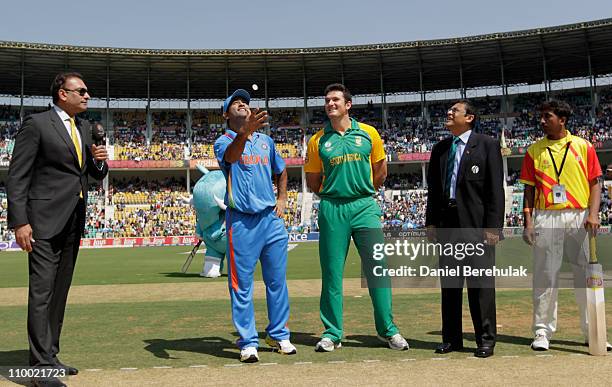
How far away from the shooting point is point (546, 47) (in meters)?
42.4

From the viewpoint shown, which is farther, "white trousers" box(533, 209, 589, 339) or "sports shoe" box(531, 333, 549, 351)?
"white trousers" box(533, 209, 589, 339)

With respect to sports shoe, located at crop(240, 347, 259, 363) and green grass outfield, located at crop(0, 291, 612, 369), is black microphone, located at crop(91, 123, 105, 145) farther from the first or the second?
sports shoe, located at crop(240, 347, 259, 363)

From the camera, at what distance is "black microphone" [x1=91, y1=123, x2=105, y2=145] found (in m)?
4.88

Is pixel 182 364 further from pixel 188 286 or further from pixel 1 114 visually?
pixel 1 114

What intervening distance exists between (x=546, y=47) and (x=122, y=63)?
29931 mm

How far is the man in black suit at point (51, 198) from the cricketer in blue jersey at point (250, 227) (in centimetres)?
115

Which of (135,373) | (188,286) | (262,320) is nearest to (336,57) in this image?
(188,286)

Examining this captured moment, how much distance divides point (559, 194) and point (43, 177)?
4.44 meters

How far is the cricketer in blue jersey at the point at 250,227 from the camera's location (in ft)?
17.6

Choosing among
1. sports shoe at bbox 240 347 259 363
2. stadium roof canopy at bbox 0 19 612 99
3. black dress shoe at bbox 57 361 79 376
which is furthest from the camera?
stadium roof canopy at bbox 0 19 612 99

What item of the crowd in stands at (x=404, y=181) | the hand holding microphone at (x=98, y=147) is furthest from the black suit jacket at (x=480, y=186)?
the crowd in stands at (x=404, y=181)

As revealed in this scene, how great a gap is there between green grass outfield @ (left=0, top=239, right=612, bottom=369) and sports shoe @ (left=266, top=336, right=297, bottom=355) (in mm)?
72

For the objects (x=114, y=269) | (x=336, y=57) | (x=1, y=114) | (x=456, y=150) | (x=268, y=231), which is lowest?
(x=114, y=269)

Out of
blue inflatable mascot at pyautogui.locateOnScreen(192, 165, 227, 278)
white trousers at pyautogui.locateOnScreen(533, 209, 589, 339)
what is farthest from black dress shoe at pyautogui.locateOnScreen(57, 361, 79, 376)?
blue inflatable mascot at pyautogui.locateOnScreen(192, 165, 227, 278)
